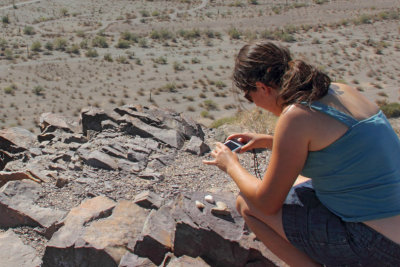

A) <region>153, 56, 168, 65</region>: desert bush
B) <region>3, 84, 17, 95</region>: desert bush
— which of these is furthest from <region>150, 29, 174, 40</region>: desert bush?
<region>3, 84, 17, 95</region>: desert bush

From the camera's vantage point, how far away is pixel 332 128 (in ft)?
8.84

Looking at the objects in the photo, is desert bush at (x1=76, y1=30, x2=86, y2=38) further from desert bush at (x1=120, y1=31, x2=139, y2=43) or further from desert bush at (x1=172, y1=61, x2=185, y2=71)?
desert bush at (x1=172, y1=61, x2=185, y2=71)

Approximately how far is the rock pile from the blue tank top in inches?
39.1

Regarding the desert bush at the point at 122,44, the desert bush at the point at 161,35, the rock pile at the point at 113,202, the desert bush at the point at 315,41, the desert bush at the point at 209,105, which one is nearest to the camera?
the rock pile at the point at 113,202

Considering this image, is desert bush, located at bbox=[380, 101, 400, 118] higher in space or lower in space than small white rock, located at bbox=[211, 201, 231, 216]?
lower

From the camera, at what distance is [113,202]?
5160 mm

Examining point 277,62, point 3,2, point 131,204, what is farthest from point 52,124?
point 3,2

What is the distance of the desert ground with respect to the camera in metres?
25.6

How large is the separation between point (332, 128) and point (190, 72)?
1132 inches

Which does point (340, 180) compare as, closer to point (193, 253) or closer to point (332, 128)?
point (332, 128)

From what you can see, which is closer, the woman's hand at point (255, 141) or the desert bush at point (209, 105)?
the woman's hand at point (255, 141)

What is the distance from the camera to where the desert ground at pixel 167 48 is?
25648 millimetres

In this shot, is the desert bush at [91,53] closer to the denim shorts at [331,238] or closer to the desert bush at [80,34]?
the desert bush at [80,34]

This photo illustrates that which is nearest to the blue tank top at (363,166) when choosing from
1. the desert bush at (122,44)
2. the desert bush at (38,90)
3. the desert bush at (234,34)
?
the desert bush at (38,90)
